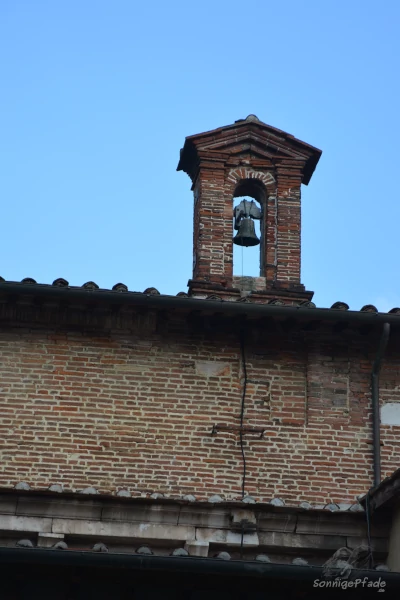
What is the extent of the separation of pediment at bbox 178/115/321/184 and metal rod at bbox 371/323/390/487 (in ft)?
9.22

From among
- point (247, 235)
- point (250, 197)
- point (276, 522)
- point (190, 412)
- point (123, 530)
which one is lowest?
point (123, 530)

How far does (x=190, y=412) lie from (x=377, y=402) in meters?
2.04

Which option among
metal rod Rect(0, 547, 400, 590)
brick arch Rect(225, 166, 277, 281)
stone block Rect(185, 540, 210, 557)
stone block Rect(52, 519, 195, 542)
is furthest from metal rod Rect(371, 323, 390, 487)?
metal rod Rect(0, 547, 400, 590)

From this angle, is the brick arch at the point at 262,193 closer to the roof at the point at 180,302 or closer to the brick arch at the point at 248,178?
the brick arch at the point at 248,178

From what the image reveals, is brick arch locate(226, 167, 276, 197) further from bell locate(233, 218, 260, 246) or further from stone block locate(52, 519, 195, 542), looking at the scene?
stone block locate(52, 519, 195, 542)

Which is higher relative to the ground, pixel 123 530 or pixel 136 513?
pixel 136 513

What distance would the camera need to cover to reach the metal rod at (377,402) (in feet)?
51.8

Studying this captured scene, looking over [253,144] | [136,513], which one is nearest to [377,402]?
[136,513]

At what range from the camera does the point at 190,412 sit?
625 inches

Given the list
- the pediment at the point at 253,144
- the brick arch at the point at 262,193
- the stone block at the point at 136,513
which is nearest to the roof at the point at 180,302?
the brick arch at the point at 262,193

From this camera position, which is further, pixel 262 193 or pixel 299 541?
pixel 262 193

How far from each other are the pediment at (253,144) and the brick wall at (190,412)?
257cm

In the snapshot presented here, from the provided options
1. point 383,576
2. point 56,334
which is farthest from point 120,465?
point 383,576

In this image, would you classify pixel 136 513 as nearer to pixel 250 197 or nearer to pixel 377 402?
pixel 377 402
